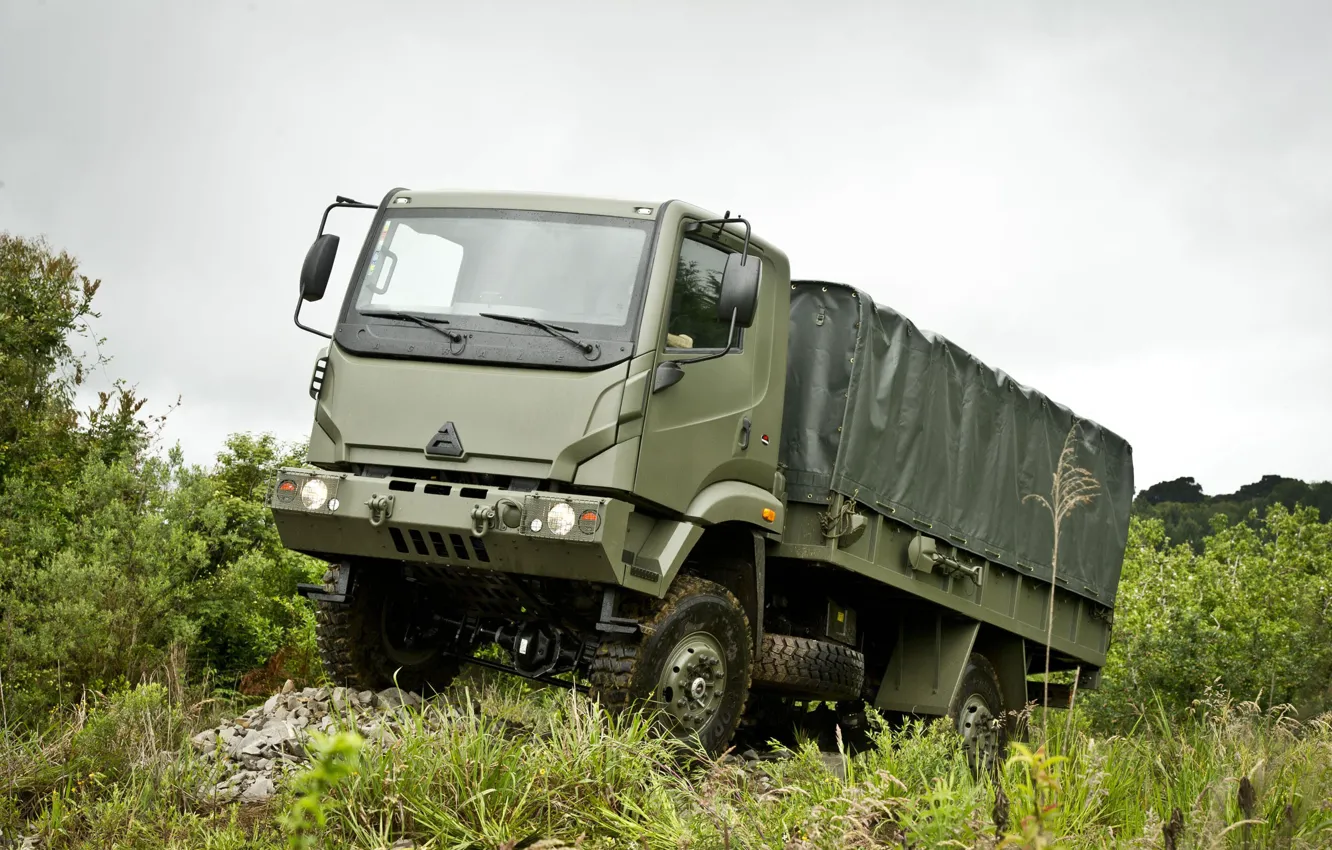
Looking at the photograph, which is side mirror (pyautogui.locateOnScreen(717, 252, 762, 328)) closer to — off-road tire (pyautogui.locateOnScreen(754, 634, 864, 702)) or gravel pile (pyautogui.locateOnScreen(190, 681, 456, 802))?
off-road tire (pyautogui.locateOnScreen(754, 634, 864, 702))

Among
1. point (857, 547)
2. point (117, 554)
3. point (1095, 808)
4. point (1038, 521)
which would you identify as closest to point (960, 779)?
point (1095, 808)

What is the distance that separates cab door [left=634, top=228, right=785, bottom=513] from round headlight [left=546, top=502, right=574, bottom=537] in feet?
1.62

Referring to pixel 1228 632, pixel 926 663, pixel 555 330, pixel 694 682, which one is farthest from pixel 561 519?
pixel 1228 632

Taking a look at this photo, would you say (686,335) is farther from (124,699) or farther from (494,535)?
(124,699)

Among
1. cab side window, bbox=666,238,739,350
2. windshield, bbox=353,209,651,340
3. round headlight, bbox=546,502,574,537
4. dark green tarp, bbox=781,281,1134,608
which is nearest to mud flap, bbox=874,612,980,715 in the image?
dark green tarp, bbox=781,281,1134,608

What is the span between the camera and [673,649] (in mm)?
7582

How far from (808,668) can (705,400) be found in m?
2.13

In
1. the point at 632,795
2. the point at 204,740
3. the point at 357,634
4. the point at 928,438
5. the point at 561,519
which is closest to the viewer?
the point at 632,795

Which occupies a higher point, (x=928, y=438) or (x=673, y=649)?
(x=928, y=438)

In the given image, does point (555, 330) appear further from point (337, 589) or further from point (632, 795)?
point (632, 795)

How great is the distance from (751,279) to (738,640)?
7.20 ft

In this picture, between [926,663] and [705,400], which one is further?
[926,663]

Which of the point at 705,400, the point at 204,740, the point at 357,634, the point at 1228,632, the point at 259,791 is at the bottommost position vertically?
the point at 259,791

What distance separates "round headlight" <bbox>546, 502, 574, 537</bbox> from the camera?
6871 millimetres
